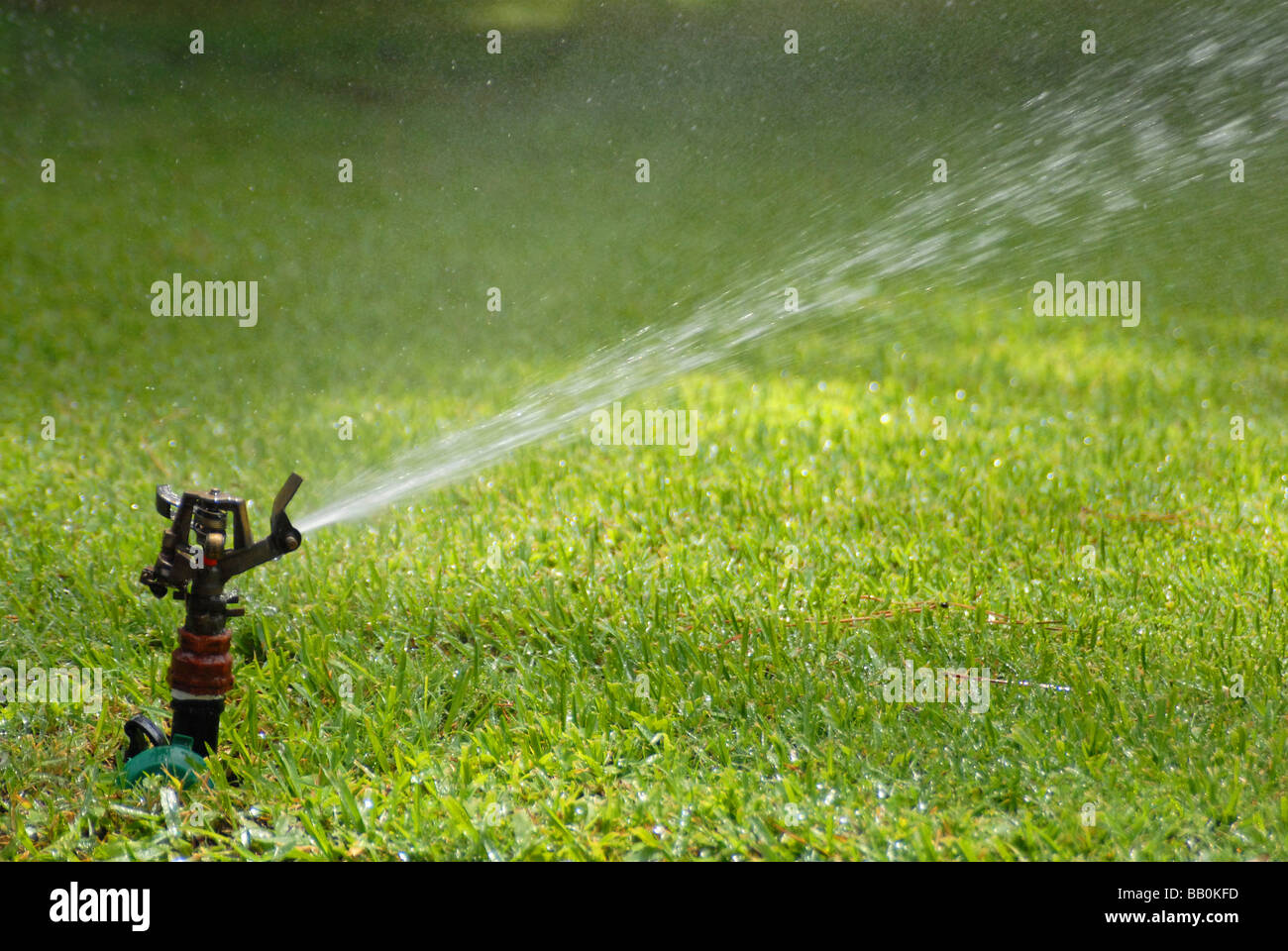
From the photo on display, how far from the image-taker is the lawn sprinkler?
2.46 m

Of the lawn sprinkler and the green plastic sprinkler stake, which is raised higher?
the lawn sprinkler

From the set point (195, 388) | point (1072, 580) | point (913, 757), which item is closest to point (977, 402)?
point (1072, 580)

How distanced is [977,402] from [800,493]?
174cm

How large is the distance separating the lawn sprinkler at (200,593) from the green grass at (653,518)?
92 mm

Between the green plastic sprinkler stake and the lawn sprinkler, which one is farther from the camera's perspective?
the green plastic sprinkler stake

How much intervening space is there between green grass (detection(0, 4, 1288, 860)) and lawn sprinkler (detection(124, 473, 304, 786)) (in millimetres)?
92

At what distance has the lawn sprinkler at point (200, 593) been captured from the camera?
97.0 inches

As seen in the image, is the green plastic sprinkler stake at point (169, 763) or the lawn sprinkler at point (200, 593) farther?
the green plastic sprinkler stake at point (169, 763)

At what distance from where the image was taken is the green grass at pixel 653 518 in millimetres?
2576

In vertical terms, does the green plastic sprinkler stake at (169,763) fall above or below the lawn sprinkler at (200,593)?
below

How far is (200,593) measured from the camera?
2.49 m

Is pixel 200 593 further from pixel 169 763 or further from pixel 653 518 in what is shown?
pixel 653 518

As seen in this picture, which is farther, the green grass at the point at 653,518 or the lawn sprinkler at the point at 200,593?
the green grass at the point at 653,518

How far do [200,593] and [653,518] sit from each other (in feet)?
6.70
